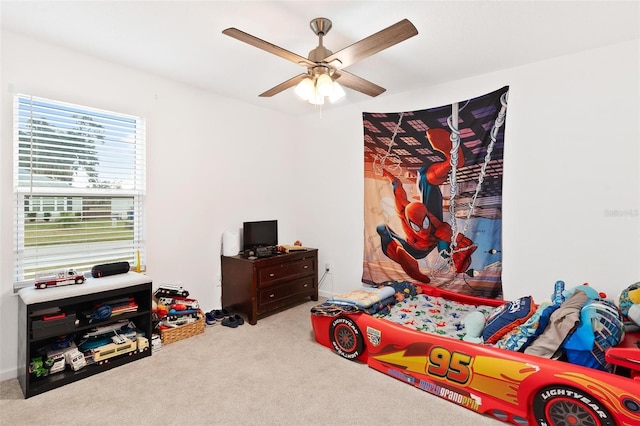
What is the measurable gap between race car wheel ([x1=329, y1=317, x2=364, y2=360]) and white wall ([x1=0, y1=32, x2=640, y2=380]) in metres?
1.45

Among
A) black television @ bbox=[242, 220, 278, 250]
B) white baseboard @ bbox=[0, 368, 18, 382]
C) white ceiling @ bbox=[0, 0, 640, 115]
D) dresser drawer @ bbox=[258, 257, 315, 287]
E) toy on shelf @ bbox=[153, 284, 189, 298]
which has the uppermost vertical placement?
white ceiling @ bbox=[0, 0, 640, 115]

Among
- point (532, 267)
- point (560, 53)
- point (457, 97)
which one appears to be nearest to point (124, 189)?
point (457, 97)

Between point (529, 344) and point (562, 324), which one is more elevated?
point (562, 324)

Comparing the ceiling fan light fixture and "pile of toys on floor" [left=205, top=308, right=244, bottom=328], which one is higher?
the ceiling fan light fixture

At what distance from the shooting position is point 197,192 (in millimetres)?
3670

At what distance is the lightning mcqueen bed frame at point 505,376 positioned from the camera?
5.56ft

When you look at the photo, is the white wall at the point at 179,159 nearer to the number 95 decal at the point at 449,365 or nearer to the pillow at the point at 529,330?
the number 95 decal at the point at 449,365

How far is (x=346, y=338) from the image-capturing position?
2.81 m

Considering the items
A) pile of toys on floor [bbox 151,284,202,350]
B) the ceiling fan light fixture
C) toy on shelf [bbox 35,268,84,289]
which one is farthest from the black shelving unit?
the ceiling fan light fixture

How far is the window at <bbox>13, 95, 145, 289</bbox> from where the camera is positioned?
8.34ft

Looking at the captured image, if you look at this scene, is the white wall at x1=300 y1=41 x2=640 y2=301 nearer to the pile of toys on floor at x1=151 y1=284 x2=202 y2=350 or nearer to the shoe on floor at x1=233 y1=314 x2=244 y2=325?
the shoe on floor at x1=233 y1=314 x2=244 y2=325

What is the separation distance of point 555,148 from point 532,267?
111cm

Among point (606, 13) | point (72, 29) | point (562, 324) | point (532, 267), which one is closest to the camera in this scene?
point (562, 324)

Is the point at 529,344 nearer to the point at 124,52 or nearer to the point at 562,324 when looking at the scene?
the point at 562,324
